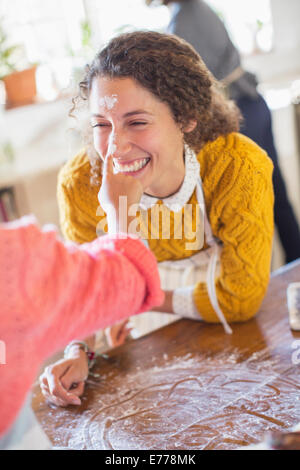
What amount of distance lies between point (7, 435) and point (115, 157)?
14.3 inches

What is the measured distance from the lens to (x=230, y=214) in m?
0.87

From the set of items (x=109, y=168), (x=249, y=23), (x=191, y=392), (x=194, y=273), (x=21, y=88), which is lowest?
(x=191, y=392)

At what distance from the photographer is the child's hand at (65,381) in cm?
76

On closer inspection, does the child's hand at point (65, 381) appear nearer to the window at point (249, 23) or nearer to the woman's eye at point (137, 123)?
the woman's eye at point (137, 123)

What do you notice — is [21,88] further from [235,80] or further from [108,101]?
[108,101]

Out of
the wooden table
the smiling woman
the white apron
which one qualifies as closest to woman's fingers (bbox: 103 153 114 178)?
the smiling woman

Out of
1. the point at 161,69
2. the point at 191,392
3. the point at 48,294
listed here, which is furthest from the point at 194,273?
the point at 48,294

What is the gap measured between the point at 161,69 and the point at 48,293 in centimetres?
41

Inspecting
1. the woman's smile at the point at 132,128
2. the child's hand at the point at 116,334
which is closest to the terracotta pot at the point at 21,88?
the child's hand at the point at 116,334

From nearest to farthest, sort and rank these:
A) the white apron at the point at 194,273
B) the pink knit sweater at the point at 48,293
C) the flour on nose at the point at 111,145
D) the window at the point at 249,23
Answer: the pink knit sweater at the point at 48,293
the flour on nose at the point at 111,145
the white apron at the point at 194,273
the window at the point at 249,23

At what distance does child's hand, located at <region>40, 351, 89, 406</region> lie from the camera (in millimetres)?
Answer: 759

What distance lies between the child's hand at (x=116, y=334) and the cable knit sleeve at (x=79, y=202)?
0.18 m
